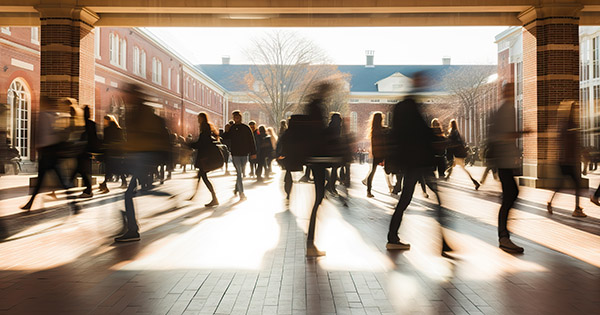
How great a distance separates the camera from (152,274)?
4434mm

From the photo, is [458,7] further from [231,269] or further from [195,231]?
[231,269]

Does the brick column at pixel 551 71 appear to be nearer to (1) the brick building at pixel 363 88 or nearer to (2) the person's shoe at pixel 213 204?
(2) the person's shoe at pixel 213 204

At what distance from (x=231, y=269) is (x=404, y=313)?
6.04 feet

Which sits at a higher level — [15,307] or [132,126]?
[132,126]

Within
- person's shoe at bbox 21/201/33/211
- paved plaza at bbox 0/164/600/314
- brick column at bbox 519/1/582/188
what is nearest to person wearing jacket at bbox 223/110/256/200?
paved plaza at bbox 0/164/600/314

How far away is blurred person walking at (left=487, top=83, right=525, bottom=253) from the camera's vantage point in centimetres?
539

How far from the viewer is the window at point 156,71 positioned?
3731 cm

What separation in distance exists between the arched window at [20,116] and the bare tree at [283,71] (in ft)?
58.2

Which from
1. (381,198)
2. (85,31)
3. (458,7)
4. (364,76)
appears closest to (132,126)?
(381,198)

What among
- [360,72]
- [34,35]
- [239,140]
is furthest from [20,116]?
[360,72]

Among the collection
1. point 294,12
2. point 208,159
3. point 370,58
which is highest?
point 370,58

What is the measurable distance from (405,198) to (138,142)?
123 inches

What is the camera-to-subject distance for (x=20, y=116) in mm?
21922

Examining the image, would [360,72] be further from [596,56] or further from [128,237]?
[128,237]
